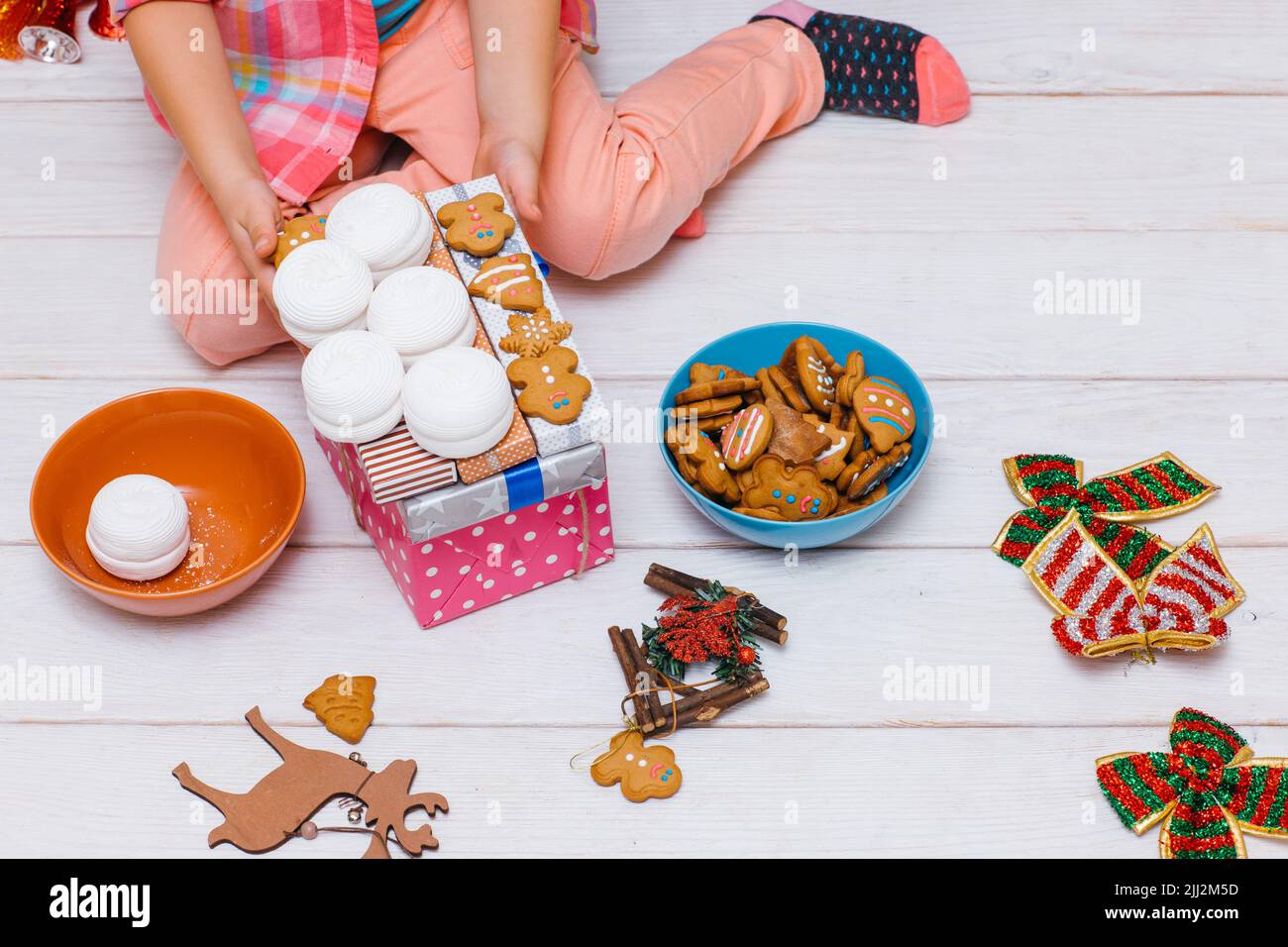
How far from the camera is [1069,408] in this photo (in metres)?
1.21

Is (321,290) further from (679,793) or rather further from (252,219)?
(679,793)

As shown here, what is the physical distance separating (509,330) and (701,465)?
20 cm

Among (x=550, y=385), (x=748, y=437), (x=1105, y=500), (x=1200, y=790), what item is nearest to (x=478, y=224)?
(x=550, y=385)

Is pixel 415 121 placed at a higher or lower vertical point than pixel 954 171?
higher

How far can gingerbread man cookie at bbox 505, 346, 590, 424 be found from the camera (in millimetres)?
951

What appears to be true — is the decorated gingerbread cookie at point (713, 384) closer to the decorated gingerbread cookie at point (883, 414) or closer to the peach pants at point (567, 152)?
the decorated gingerbread cookie at point (883, 414)

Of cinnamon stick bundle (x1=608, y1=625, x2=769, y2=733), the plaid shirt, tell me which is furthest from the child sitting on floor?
cinnamon stick bundle (x1=608, y1=625, x2=769, y2=733)

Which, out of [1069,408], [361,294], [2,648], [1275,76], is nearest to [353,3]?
[361,294]

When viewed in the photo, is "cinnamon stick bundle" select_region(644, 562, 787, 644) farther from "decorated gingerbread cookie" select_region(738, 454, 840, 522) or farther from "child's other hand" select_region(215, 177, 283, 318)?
"child's other hand" select_region(215, 177, 283, 318)

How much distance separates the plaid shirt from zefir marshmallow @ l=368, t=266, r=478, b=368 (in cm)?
28

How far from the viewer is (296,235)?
1.05 metres

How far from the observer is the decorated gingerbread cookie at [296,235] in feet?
3.42

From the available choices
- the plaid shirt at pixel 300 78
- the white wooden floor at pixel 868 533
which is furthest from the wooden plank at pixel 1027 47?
the plaid shirt at pixel 300 78

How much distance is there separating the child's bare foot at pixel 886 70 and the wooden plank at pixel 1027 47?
0.08 meters
